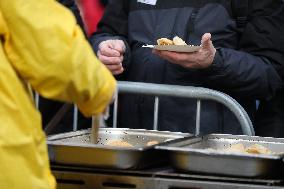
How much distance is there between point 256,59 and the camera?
13.2ft

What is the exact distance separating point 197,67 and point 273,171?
1.09 meters

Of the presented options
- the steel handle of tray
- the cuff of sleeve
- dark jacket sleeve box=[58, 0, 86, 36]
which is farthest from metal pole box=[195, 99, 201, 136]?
dark jacket sleeve box=[58, 0, 86, 36]

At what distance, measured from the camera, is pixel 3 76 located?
2285mm

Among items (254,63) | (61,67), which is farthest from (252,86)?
(61,67)

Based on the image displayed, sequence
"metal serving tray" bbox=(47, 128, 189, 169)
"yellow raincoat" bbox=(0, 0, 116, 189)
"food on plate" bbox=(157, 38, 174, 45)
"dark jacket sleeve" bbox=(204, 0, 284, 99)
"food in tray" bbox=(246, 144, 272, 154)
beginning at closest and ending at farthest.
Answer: "yellow raincoat" bbox=(0, 0, 116, 189), "metal serving tray" bbox=(47, 128, 189, 169), "food in tray" bbox=(246, 144, 272, 154), "food on plate" bbox=(157, 38, 174, 45), "dark jacket sleeve" bbox=(204, 0, 284, 99)

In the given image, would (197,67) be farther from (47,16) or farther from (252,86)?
(47,16)

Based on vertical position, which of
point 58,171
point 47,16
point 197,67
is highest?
point 47,16

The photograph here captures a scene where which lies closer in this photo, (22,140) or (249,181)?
(22,140)

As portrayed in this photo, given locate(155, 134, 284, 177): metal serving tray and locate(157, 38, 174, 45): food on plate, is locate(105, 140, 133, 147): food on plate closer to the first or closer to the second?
locate(155, 134, 284, 177): metal serving tray

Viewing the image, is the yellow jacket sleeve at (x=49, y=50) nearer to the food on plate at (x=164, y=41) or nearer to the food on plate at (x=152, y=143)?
the food on plate at (x=152, y=143)

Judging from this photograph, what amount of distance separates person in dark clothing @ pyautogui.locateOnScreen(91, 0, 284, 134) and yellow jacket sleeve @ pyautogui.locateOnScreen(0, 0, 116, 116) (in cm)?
155

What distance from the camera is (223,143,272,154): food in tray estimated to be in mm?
3123

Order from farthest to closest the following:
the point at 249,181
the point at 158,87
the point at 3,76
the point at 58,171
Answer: the point at 158,87
the point at 58,171
the point at 249,181
the point at 3,76

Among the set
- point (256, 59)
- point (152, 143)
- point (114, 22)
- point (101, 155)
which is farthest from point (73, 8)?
point (101, 155)
